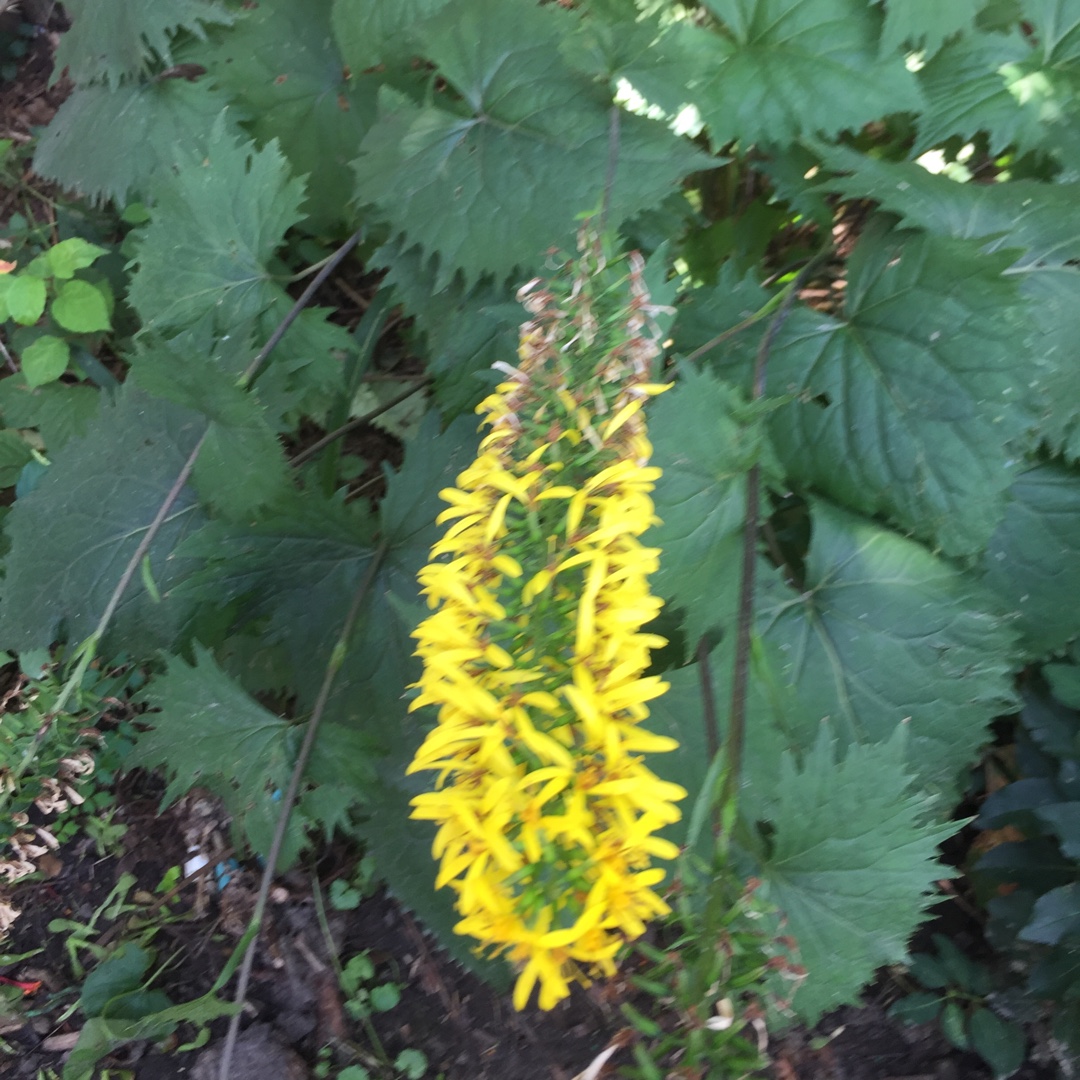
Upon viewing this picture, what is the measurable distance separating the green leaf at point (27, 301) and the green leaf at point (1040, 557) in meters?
2.06

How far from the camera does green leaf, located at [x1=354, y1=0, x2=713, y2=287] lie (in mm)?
1192

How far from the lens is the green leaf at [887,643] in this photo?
46.9 inches

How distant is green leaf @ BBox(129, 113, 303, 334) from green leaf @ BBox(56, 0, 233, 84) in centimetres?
39

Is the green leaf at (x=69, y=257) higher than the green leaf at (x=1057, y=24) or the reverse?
the reverse

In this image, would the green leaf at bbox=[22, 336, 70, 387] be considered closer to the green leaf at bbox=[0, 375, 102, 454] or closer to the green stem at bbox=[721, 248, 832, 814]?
the green leaf at bbox=[0, 375, 102, 454]

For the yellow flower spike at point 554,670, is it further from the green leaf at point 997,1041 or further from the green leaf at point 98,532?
the green leaf at point 997,1041

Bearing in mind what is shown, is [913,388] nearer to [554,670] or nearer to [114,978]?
[554,670]

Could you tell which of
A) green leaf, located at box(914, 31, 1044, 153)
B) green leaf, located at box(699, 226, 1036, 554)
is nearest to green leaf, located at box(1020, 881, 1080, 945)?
green leaf, located at box(699, 226, 1036, 554)

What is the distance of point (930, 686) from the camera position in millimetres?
1199

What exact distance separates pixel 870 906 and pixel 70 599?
Answer: 1357 mm

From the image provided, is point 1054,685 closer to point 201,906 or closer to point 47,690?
point 47,690

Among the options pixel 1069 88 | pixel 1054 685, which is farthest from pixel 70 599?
pixel 1069 88

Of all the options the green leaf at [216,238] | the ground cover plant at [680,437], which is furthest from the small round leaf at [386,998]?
the green leaf at [216,238]

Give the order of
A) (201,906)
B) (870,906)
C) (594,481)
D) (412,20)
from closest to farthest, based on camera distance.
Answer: (594,481)
(870,906)
(412,20)
(201,906)
